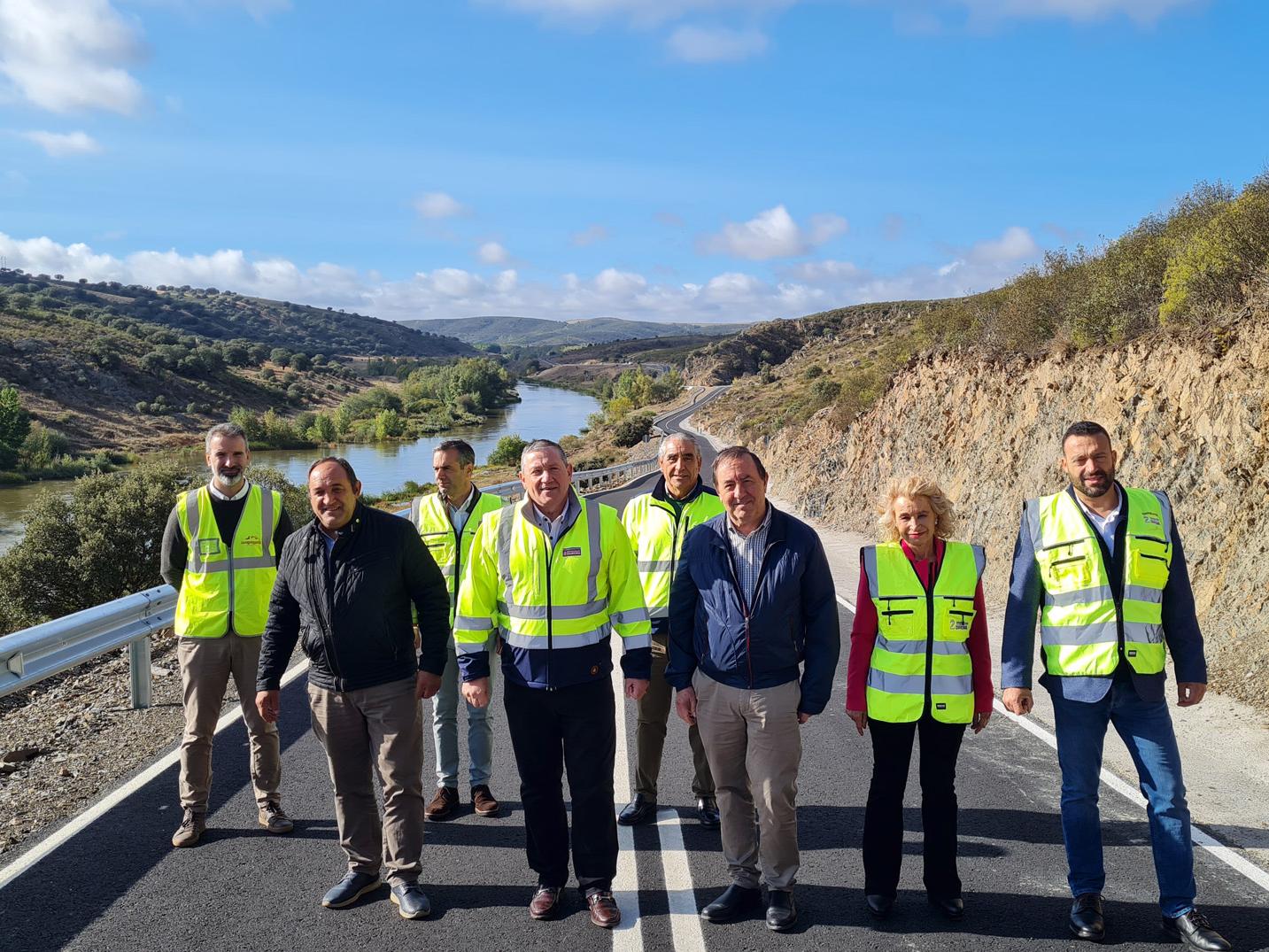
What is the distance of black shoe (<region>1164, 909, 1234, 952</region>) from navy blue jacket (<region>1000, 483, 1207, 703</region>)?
840 mm

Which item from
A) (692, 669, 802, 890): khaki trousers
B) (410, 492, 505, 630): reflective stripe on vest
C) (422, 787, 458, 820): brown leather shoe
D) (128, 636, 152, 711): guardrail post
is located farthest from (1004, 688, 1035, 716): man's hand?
(128, 636, 152, 711): guardrail post

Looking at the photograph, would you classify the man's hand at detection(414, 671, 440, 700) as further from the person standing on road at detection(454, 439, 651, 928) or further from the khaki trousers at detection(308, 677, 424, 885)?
the person standing on road at detection(454, 439, 651, 928)

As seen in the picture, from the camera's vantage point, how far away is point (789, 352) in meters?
136

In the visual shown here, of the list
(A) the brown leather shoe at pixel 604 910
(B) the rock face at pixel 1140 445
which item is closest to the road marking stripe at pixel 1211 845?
(A) the brown leather shoe at pixel 604 910

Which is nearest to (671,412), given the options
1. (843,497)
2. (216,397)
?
(216,397)

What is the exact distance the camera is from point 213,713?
4844 millimetres

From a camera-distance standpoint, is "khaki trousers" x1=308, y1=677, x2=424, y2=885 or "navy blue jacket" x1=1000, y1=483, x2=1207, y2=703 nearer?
"navy blue jacket" x1=1000, y1=483, x2=1207, y2=703

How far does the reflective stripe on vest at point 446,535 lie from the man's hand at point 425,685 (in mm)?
1008

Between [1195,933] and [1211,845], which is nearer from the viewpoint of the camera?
[1195,933]

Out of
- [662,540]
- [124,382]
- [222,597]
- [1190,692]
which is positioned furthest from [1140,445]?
[124,382]

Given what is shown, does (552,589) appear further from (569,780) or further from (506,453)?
(506,453)

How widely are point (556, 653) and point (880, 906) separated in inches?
67.6

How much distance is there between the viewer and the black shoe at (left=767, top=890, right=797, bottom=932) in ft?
12.4

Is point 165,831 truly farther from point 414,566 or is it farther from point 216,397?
point 216,397
